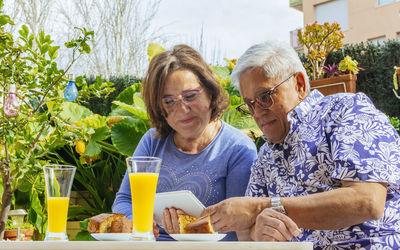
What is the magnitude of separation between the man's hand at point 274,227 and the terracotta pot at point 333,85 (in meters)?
3.21

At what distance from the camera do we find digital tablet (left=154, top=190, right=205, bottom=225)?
1477 millimetres

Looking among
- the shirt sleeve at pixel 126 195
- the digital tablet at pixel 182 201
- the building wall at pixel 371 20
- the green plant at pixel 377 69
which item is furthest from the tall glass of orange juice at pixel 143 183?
the building wall at pixel 371 20

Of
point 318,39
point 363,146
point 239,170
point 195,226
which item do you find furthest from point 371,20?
point 195,226

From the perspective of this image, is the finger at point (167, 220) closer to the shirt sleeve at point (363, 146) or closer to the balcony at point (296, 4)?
the shirt sleeve at point (363, 146)

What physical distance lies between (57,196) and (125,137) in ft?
10.2

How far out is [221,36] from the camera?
11.8 metres

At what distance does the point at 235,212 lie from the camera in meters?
1.51

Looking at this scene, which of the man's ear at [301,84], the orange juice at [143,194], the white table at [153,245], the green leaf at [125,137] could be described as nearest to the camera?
the white table at [153,245]

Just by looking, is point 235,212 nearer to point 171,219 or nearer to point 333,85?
point 171,219

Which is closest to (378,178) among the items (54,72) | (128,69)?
(54,72)

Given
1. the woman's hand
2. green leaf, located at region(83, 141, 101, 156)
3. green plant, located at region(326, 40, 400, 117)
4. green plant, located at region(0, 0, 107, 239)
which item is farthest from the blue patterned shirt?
green plant, located at region(326, 40, 400, 117)

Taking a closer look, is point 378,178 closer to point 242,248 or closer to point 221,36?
point 242,248

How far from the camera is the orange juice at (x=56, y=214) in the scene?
1243 millimetres

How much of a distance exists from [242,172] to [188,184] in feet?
0.89
